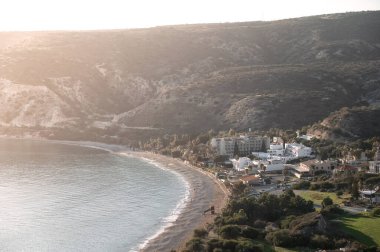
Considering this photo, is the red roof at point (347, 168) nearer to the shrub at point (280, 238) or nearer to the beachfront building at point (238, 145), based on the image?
the beachfront building at point (238, 145)

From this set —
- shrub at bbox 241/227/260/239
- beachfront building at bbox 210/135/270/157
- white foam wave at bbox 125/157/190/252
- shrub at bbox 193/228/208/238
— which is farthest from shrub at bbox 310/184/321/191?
beachfront building at bbox 210/135/270/157

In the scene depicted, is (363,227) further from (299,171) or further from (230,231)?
(299,171)

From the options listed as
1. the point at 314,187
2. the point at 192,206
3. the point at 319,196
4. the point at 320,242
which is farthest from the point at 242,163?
the point at 320,242

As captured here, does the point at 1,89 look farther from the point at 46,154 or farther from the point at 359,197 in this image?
the point at 359,197

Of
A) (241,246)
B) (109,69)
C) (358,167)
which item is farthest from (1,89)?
(241,246)

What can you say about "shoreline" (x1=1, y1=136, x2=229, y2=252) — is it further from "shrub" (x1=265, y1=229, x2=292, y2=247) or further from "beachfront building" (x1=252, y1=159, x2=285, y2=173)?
"shrub" (x1=265, y1=229, x2=292, y2=247)

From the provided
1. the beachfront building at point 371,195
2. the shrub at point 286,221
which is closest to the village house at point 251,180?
the beachfront building at point 371,195
